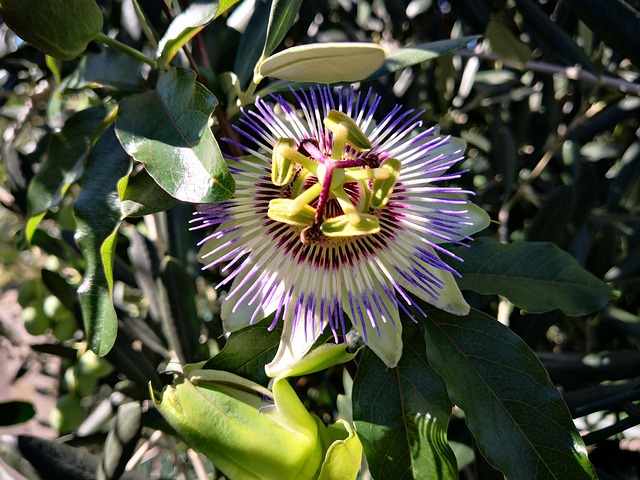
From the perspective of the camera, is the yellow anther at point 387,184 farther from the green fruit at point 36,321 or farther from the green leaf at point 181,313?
the green fruit at point 36,321

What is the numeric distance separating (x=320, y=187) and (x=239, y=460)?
30cm

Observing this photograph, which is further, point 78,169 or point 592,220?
point 592,220

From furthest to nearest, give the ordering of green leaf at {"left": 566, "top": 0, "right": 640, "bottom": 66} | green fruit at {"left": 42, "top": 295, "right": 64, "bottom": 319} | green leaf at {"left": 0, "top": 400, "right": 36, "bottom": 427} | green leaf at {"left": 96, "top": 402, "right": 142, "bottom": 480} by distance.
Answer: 1. green fruit at {"left": 42, "top": 295, "right": 64, "bottom": 319}
2. green leaf at {"left": 0, "top": 400, "right": 36, "bottom": 427}
3. green leaf at {"left": 96, "top": 402, "right": 142, "bottom": 480}
4. green leaf at {"left": 566, "top": 0, "right": 640, "bottom": 66}

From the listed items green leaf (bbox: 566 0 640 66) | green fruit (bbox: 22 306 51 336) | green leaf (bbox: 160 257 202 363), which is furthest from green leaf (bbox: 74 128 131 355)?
green fruit (bbox: 22 306 51 336)

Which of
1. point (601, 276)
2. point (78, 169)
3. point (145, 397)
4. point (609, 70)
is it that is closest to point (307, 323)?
point (78, 169)

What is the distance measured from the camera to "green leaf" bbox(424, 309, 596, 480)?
685 mm

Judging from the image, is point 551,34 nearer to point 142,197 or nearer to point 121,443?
point 142,197

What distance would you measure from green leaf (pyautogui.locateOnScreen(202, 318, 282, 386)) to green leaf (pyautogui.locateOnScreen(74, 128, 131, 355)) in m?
0.12

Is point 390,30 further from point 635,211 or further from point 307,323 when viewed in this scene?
point 307,323

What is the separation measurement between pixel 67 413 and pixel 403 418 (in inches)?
35.0

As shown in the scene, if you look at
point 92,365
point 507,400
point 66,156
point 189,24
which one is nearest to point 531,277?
point 507,400

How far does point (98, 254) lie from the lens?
0.70m

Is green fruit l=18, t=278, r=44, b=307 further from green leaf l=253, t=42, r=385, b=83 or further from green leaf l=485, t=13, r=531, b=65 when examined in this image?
green leaf l=485, t=13, r=531, b=65

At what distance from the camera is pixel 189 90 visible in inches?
26.8
